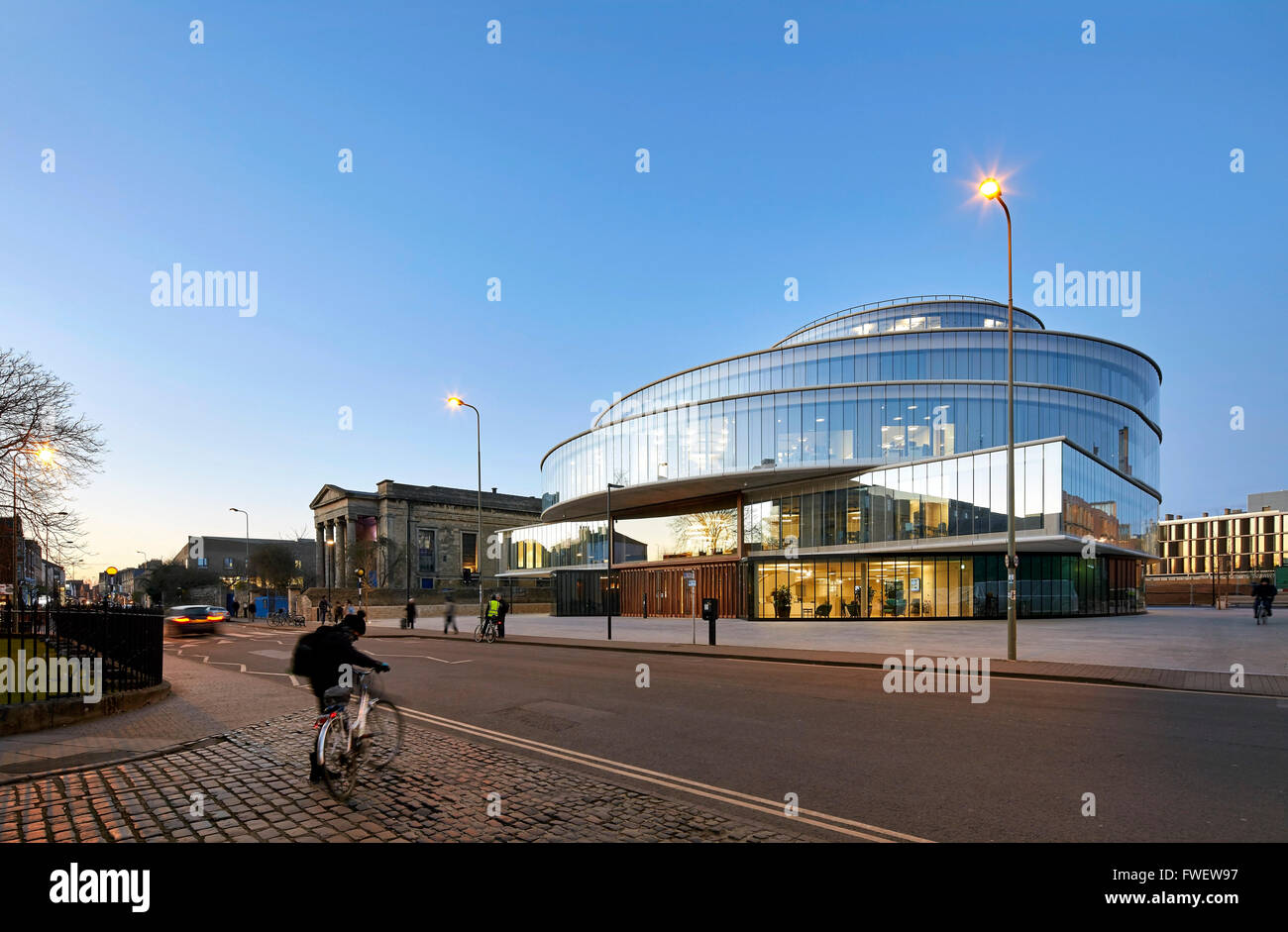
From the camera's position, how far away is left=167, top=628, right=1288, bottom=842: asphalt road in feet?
19.1

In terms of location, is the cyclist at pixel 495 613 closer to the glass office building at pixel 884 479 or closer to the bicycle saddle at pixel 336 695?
the glass office building at pixel 884 479

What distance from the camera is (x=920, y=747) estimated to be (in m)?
8.40

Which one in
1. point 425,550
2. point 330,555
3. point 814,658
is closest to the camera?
point 814,658

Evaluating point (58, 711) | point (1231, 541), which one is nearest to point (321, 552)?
point (58, 711)

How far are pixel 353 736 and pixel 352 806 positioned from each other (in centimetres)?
71

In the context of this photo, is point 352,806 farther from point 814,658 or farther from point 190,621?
point 190,621

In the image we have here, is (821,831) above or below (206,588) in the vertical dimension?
above

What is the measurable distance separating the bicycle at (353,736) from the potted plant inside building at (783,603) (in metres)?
38.4

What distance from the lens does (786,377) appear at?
5219cm

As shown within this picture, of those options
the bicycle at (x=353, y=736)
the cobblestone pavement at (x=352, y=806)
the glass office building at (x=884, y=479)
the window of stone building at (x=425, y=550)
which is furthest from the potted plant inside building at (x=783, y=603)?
the window of stone building at (x=425, y=550)

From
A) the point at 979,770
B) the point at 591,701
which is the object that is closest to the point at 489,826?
the point at 979,770
